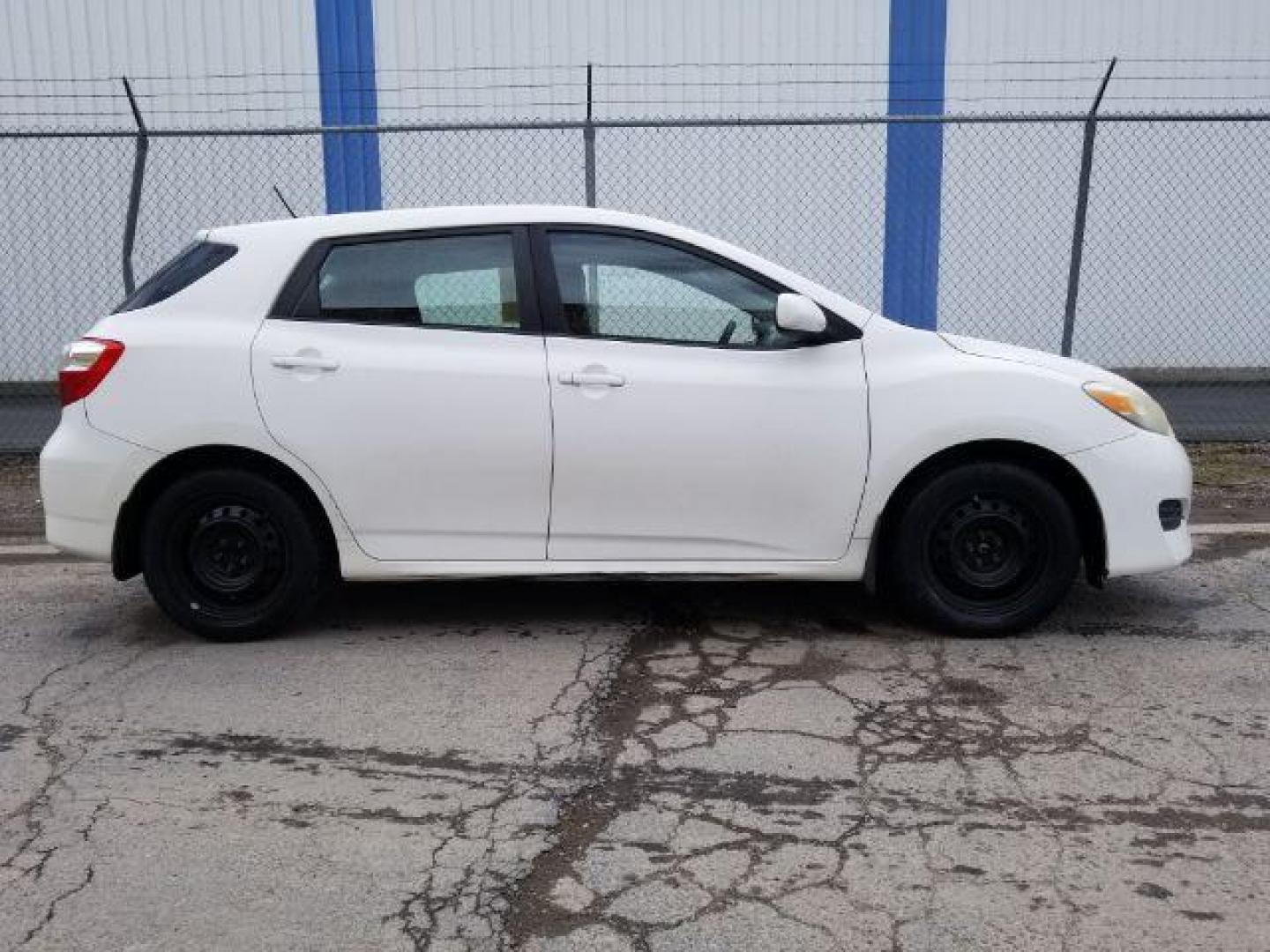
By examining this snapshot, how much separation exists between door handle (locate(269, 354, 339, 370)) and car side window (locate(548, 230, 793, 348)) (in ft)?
2.96

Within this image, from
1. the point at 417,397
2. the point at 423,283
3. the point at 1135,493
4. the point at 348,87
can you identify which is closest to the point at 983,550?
the point at 1135,493

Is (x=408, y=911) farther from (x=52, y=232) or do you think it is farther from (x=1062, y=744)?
(x=52, y=232)

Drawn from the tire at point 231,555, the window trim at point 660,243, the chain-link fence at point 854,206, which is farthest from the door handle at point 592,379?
the chain-link fence at point 854,206

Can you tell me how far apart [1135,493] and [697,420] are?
167 centimetres

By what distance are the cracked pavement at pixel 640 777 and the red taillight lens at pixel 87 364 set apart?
1.03 m

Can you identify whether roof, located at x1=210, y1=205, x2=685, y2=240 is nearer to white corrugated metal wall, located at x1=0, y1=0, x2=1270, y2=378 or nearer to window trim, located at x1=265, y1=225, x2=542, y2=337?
window trim, located at x1=265, y1=225, x2=542, y2=337

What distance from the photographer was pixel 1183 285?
1206 centimetres

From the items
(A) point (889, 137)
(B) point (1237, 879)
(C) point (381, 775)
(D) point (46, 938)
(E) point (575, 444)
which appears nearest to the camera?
(D) point (46, 938)

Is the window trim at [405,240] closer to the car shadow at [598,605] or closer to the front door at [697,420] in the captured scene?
the front door at [697,420]

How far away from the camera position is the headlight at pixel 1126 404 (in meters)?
5.17

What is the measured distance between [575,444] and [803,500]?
88cm

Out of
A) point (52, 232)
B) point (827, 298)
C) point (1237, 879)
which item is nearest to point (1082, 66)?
point (827, 298)

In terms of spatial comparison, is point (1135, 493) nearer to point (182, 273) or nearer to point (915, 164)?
point (182, 273)

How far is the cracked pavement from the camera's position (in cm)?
322
